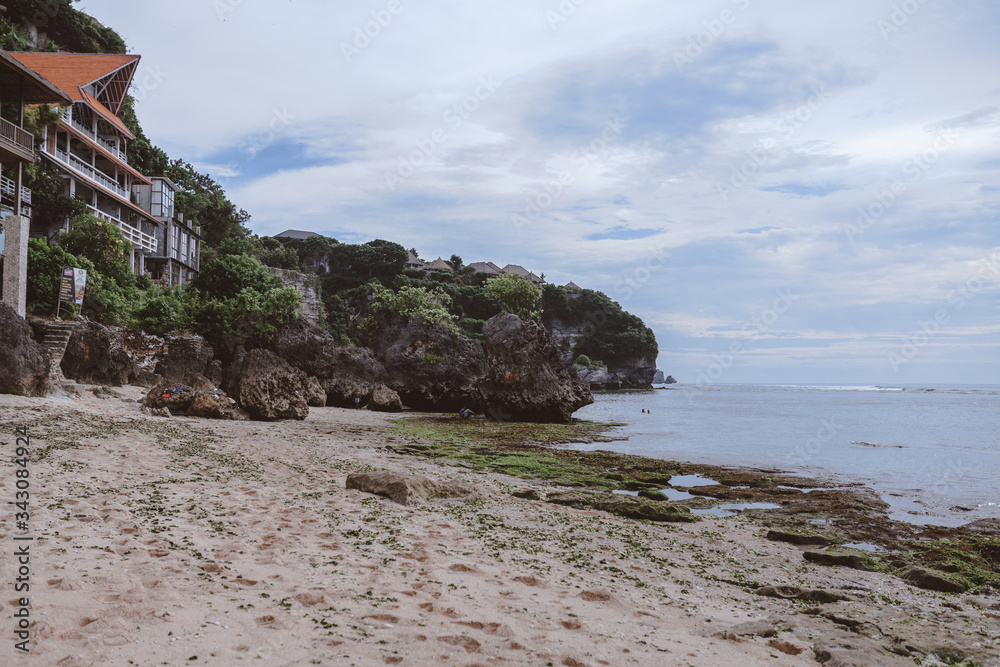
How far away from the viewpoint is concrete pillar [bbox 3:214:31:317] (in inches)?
867

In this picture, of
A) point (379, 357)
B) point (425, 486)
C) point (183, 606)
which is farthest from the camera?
point (379, 357)

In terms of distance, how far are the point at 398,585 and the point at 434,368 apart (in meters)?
35.2

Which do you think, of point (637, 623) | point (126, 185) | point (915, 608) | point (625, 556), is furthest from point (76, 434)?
point (126, 185)

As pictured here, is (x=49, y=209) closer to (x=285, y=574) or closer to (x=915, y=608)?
(x=285, y=574)

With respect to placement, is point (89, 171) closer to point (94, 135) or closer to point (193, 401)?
point (94, 135)

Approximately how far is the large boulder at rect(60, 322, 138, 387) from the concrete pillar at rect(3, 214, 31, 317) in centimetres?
220

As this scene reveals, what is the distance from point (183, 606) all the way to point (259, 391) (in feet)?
62.7

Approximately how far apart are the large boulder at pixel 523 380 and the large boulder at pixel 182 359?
48.1ft

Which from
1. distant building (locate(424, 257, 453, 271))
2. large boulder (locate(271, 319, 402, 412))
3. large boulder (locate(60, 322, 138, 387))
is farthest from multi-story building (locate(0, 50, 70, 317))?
distant building (locate(424, 257, 453, 271))

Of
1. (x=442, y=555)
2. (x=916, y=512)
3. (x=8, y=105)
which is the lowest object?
(x=916, y=512)

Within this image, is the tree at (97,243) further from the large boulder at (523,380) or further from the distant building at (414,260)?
the distant building at (414,260)

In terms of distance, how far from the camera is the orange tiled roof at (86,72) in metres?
36.9

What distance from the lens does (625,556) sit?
24.2ft

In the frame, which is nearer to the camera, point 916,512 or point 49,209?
point 916,512
